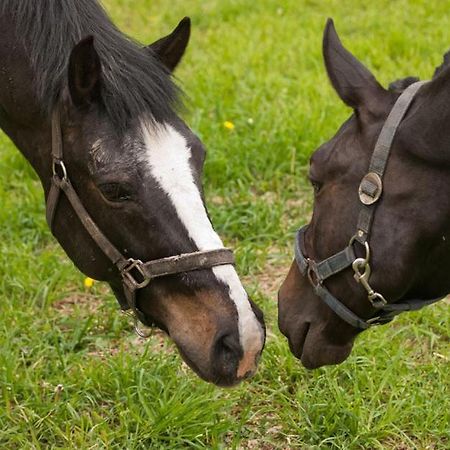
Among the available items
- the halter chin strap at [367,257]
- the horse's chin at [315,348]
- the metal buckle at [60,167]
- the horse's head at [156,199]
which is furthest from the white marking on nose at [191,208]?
the horse's chin at [315,348]

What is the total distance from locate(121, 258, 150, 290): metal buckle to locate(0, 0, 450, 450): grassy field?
0.60 metres

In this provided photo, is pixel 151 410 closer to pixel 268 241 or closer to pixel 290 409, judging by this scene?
pixel 290 409

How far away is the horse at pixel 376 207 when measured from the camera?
305 cm

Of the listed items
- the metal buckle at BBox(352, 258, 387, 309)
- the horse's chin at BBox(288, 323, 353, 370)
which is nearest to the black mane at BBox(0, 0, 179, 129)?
the metal buckle at BBox(352, 258, 387, 309)

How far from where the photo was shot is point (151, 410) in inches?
143

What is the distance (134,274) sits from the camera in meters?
3.09

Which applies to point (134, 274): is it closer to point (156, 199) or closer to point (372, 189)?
point (156, 199)

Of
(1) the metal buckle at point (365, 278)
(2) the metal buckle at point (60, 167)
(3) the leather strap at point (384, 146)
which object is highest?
(2) the metal buckle at point (60, 167)

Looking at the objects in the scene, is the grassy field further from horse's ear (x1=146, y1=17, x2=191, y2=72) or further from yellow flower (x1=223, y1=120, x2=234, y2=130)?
horse's ear (x1=146, y1=17, x2=191, y2=72)

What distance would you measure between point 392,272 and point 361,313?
0.25 meters

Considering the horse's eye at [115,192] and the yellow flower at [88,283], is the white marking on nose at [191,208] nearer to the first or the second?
the horse's eye at [115,192]

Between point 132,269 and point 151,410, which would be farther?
point 151,410

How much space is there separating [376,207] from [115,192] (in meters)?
0.84

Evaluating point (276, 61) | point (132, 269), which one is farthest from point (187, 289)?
point (276, 61)
